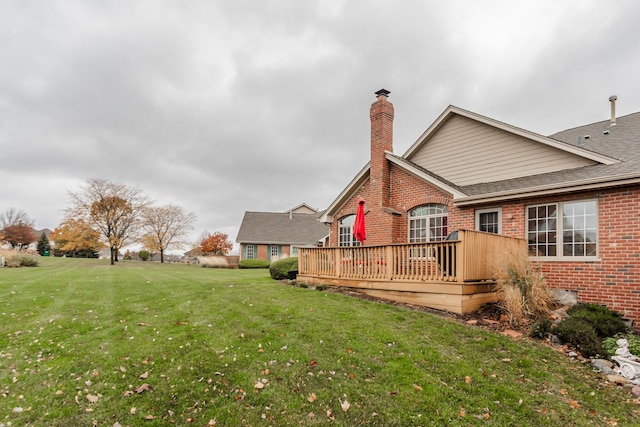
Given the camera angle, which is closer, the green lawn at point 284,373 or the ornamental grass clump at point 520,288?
the green lawn at point 284,373

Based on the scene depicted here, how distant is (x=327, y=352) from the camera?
5.41m

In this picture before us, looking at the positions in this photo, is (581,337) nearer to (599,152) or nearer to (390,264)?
(390,264)

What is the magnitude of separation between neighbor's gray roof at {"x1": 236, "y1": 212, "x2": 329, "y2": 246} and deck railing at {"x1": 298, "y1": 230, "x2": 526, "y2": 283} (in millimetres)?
23075

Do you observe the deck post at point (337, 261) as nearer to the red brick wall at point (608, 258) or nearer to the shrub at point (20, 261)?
the red brick wall at point (608, 258)

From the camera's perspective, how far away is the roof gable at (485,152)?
419 inches

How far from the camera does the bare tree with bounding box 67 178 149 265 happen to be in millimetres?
28938

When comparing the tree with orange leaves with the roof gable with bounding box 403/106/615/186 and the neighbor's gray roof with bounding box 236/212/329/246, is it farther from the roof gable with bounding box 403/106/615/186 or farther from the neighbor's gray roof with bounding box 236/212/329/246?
the roof gable with bounding box 403/106/615/186

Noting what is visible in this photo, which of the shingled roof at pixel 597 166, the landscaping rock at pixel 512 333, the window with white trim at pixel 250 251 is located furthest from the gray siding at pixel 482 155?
the window with white trim at pixel 250 251

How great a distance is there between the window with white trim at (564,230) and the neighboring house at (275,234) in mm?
25186

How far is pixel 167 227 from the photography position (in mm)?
40219

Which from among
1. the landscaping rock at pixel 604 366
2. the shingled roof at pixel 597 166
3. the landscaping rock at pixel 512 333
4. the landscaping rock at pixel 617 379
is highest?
the shingled roof at pixel 597 166

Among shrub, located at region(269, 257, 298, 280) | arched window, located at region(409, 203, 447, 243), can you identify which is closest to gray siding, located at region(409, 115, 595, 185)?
arched window, located at region(409, 203, 447, 243)

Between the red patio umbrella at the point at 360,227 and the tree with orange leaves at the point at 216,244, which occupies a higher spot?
the red patio umbrella at the point at 360,227

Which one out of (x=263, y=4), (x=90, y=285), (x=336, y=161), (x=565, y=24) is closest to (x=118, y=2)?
(x=263, y=4)
